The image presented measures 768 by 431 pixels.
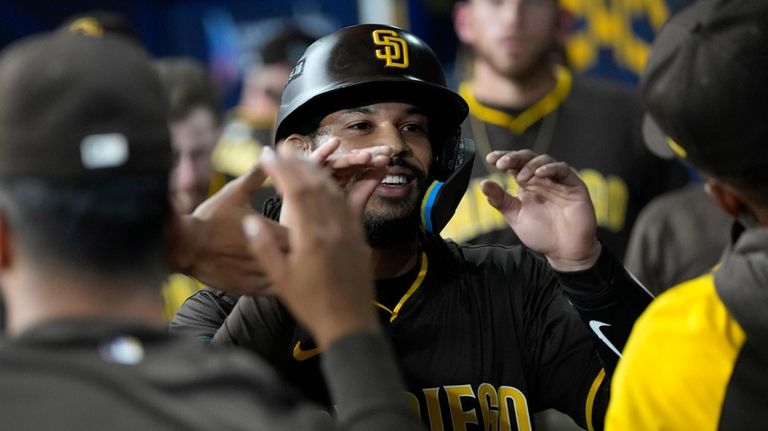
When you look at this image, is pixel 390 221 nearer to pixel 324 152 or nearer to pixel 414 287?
pixel 414 287

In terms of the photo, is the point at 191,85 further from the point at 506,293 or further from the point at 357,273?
the point at 357,273

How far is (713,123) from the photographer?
2.14m

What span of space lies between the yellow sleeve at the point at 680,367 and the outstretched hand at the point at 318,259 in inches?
21.6

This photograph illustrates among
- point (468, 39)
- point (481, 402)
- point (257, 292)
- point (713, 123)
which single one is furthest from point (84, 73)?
point (468, 39)

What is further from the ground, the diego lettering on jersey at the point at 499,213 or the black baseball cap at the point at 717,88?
the black baseball cap at the point at 717,88

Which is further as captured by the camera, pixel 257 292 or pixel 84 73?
pixel 257 292

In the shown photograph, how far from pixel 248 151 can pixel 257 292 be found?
5.27 m

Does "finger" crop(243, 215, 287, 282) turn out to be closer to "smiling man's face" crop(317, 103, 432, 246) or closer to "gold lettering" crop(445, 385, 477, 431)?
"gold lettering" crop(445, 385, 477, 431)

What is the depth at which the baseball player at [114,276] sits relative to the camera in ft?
5.29

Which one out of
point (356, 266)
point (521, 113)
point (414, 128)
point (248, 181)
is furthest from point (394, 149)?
point (521, 113)

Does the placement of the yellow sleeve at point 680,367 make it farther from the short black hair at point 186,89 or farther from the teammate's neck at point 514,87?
the short black hair at point 186,89

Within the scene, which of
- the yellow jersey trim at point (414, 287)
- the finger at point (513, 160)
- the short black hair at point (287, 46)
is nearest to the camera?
the finger at point (513, 160)

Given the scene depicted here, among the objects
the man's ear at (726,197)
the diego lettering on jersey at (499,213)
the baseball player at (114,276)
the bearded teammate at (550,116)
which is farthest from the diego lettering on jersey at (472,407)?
the bearded teammate at (550,116)

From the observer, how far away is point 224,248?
7.52 feet
